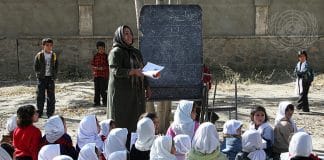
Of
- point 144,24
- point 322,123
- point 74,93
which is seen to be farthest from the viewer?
point 74,93

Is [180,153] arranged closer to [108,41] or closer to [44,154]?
[44,154]

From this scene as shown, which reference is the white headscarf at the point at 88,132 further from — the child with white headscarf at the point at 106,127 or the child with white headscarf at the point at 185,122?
the child with white headscarf at the point at 185,122

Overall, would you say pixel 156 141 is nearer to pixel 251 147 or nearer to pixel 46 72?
pixel 251 147

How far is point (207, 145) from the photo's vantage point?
4.96 m

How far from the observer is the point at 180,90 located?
7375mm

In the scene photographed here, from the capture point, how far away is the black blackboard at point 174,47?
7.35 m

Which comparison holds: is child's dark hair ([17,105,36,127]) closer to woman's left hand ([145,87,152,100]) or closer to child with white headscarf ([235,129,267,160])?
woman's left hand ([145,87,152,100])

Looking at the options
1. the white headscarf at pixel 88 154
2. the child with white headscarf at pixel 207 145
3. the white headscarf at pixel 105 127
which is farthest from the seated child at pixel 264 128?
the white headscarf at pixel 88 154

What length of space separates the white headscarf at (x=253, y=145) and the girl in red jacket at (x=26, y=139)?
205 centimetres

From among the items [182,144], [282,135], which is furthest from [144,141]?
[282,135]

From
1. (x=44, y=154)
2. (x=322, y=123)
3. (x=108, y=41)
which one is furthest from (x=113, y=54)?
(x=108, y=41)

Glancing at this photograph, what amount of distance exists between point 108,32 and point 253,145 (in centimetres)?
1280

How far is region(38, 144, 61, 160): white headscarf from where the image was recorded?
16.4 ft

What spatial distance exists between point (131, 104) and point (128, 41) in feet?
2.36
